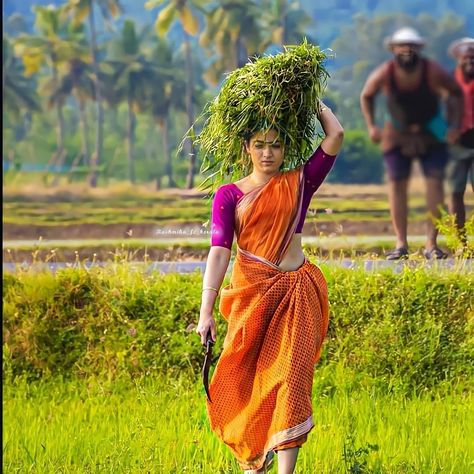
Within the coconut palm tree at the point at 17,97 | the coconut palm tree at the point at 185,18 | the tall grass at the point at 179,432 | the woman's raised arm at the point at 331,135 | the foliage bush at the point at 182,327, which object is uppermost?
the coconut palm tree at the point at 185,18

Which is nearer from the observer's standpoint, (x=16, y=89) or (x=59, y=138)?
(x=59, y=138)

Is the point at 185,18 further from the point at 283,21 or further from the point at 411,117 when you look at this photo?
the point at 411,117

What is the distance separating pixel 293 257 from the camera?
3.46 meters

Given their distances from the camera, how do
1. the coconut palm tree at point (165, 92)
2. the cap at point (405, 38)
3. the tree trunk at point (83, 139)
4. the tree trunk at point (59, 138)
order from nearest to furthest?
1. the cap at point (405, 38)
2. the coconut palm tree at point (165, 92)
3. the tree trunk at point (83, 139)
4. the tree trunk at point (59, 138)

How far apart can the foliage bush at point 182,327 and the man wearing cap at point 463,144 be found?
1.60m

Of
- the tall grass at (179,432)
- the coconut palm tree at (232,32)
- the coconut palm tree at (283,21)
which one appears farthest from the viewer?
the coconut palm tree at (232,32)

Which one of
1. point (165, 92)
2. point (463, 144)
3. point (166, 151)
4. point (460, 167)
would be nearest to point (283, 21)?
point (165, 92)

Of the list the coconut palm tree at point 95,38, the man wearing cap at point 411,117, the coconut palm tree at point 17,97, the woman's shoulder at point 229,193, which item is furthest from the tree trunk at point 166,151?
the woman's shoulder at point 229,193

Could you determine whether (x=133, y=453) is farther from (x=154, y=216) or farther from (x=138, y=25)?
(x=138, y=25)

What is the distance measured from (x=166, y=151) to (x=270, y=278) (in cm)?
525

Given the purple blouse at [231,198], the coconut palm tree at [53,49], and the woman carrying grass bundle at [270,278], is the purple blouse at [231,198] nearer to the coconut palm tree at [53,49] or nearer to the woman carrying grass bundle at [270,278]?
the woman carrying grass bundle at [270,278]

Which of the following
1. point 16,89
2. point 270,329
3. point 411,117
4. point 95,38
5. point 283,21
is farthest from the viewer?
point 16,89

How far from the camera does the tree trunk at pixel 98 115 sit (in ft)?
28.4

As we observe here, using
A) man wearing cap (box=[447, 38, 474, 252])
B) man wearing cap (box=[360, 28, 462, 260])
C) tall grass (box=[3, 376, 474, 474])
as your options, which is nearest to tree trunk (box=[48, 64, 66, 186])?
man wearing cap (box=[360, 28, 462, 260])
